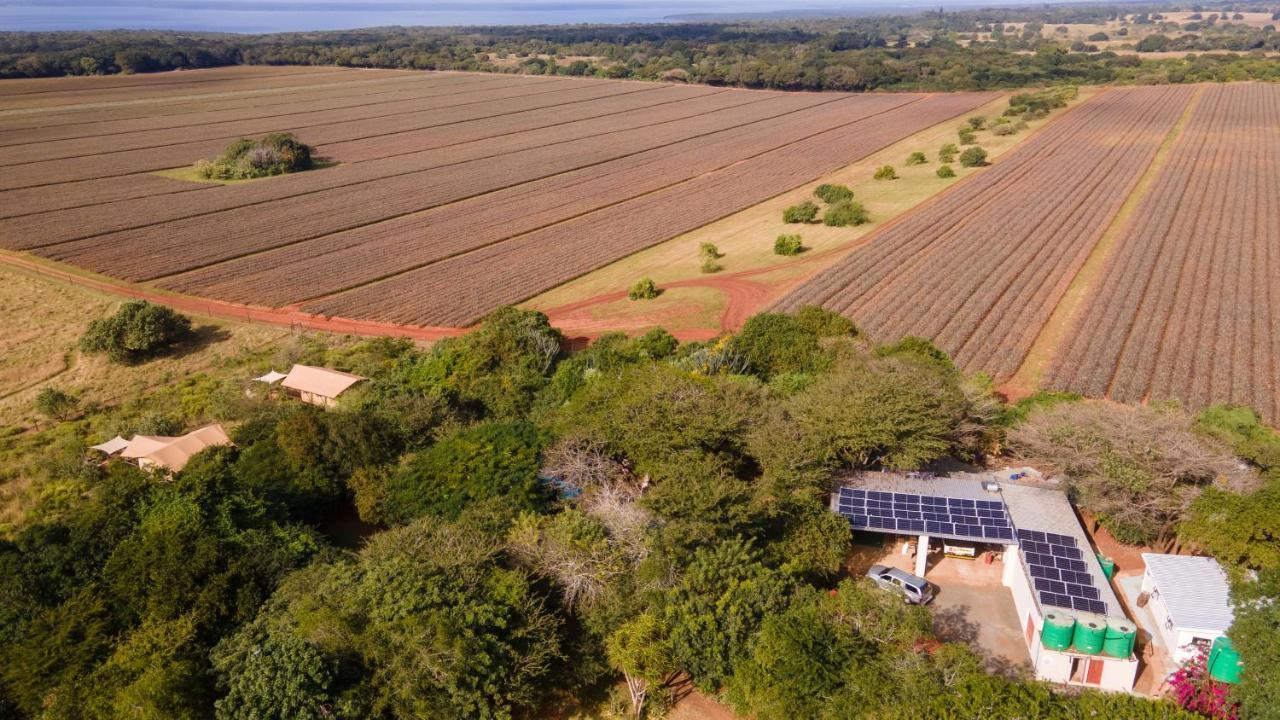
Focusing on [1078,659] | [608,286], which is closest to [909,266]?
[608,286]

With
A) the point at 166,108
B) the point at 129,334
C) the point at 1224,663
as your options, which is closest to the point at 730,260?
the point at 129,334

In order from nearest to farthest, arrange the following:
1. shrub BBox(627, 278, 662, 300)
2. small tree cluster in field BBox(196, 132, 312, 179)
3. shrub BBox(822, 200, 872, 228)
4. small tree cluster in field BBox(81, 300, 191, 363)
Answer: small tree cluster in field BBox(81, 300, 191, 363), shrub BBox(627, 278, 662, 300), shrub BBox(822, 200, 872, 228), small tree cluster in field BBox(196, 132, 312, 179)

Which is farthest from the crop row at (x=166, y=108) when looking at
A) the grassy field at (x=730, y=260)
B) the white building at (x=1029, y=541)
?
the white building at (x=1029, y=541)

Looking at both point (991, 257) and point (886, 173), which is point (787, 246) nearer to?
point (991, 257)

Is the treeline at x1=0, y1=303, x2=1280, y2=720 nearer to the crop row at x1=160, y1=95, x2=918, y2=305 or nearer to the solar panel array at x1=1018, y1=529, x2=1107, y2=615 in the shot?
the solar panel array at x1=1018, y1=529, x2=1107, y2=615

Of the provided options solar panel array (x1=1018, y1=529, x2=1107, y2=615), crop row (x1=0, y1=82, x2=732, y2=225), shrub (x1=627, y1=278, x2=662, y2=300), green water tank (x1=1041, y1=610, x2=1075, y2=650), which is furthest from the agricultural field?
green water tank (x1=1041, y1=610, x2=1075, y2=650)

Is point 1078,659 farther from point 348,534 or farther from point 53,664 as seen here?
point 53,664
